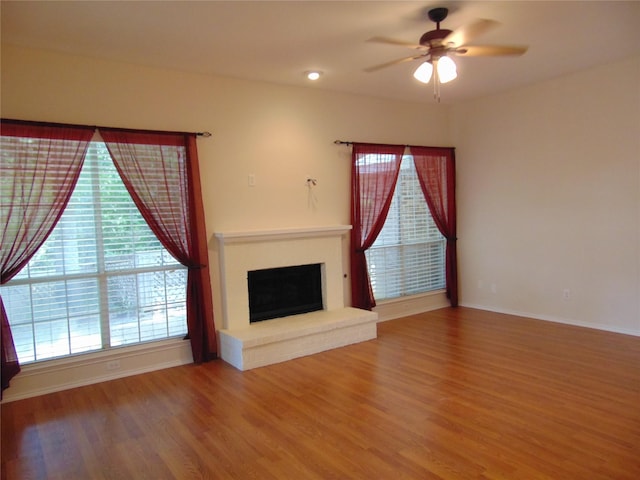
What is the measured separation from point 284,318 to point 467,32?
316 cm

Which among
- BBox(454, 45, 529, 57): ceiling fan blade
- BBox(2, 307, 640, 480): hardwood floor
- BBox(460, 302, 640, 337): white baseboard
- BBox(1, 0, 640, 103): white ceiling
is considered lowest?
BBox(2, 307, 640, 480): hardwood floor

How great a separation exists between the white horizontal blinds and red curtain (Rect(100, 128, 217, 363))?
7.12 feet

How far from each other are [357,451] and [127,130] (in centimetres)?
319

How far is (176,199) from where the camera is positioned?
421 centimetres

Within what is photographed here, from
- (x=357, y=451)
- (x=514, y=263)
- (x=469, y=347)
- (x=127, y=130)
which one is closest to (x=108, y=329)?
(x=127, y=130)

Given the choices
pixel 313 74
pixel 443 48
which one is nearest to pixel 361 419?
pixel 443 48

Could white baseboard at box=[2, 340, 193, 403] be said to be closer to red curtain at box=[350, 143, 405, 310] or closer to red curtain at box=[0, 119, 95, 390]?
red curtain at box=[0, 119, 95, 390]

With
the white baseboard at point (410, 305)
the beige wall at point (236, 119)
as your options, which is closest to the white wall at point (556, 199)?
the white baseboard at point (410, 305)

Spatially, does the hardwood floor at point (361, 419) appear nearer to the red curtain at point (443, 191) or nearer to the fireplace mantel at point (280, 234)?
Answer: the fireplace mantel at point (280, 234)

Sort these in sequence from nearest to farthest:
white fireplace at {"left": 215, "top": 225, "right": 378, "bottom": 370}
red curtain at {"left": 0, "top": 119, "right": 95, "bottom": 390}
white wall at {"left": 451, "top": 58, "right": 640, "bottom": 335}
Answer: red curtain at {"left": 0, "top": 119, "right": 95, "bottom": 390}
white fireplace at {"left": 215, "top": 225, "right": 378, "bottom": 370}
white wall at {"left": 451, "top": 58, "right": 640, "bottom": 335}

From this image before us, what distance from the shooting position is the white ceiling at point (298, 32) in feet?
9.87

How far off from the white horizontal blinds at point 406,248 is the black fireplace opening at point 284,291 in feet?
2.83

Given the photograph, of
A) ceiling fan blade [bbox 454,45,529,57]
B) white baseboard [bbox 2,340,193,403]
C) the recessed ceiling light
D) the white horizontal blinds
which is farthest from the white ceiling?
white baseboard [bbox 2,340,193,403]

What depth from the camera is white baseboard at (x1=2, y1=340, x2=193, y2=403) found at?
11.8 feet
